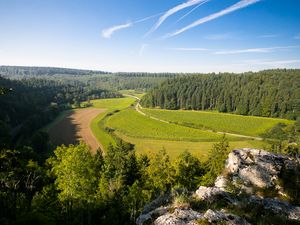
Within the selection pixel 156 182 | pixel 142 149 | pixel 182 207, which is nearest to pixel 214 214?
pixel 182 207

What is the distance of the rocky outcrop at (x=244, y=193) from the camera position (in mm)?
10469

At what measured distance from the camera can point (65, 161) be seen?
25.4 m

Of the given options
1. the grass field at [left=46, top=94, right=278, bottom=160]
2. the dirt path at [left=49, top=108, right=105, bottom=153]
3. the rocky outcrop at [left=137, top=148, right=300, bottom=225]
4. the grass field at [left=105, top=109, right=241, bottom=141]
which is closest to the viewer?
the rocky outcrop at [left=137, top=148, right=300, bottom=225]

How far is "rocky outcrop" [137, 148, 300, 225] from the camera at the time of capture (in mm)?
10469

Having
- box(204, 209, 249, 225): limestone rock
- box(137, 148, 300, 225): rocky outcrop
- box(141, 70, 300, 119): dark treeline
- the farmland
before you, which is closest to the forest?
box(137, 148, 300, 225): rocky outcrop

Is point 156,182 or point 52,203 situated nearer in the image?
point 52,203

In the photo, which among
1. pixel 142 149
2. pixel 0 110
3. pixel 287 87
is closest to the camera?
pixel 142 149

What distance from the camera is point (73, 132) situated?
3489 inches

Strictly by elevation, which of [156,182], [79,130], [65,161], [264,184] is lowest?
[79,130]

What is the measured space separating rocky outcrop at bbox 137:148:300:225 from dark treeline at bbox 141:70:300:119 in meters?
118

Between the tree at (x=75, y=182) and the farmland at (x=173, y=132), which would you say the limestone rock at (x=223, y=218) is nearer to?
the tree at (x=75, y=182)

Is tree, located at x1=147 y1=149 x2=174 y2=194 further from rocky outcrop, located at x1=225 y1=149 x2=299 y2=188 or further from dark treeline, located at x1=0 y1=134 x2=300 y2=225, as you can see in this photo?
rocky outcrop, located at x1=225 y1=149 x2=299 y2=188

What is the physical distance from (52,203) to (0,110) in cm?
6934

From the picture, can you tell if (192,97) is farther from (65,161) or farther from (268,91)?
(65,161)
